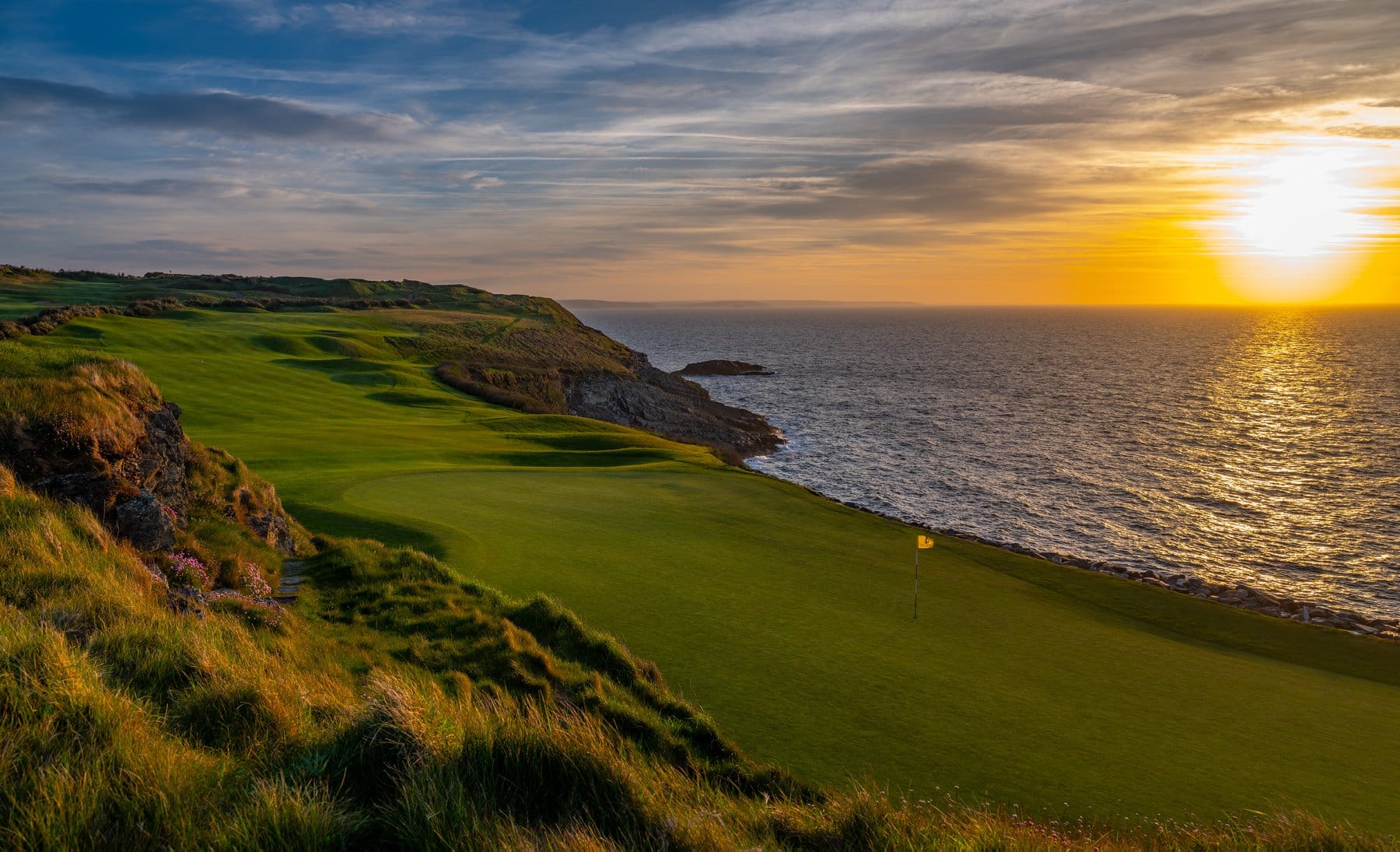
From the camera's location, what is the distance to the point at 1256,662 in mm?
16062

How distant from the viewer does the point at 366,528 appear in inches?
656

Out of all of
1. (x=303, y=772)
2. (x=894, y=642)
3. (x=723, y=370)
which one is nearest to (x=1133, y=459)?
(x=894, y=642)

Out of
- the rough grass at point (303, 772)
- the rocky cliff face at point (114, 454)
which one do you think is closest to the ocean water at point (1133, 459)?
the rocky cliff face at point (114, 454)

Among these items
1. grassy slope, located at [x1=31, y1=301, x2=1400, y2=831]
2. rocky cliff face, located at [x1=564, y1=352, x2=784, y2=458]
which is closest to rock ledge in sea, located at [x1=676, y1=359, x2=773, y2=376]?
rocky cliff face, located at [x1=564, y1=352, x2=784, y2=458]

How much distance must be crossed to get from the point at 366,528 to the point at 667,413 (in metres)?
50.1

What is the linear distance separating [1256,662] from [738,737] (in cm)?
1277

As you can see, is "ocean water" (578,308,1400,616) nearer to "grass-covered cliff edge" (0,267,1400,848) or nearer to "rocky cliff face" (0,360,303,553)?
"grass-covered cliff edge" (0,267,1400,848)

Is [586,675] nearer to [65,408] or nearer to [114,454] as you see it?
[114,454]

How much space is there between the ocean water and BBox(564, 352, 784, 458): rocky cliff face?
3.59 m

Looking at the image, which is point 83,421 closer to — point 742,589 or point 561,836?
point 561,836

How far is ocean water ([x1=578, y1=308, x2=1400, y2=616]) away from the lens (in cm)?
3575

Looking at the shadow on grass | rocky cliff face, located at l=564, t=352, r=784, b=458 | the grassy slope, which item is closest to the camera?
Answer: the grassy slope

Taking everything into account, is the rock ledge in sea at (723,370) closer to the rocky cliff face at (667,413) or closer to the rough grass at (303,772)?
the rocky cliff face at (667,413)

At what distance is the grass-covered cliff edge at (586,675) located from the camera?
4500 mm
